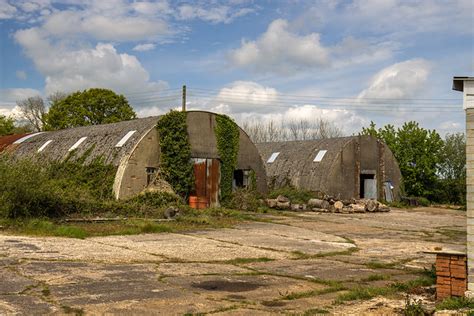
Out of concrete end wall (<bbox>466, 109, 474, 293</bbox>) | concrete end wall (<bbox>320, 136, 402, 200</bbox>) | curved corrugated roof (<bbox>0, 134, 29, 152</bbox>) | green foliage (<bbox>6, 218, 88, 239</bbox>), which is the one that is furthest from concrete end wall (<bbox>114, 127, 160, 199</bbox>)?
concrete end wall (<bbox>466, 109, 474, 293</bbox>)

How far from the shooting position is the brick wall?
7414 millimetres

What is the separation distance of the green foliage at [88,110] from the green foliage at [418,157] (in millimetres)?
24209

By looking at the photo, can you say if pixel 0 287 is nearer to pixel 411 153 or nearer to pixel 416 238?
pixel 416 238

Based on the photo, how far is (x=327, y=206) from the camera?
2831 cm

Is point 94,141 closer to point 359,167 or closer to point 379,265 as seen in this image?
point 359,167

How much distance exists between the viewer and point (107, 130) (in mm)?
26484

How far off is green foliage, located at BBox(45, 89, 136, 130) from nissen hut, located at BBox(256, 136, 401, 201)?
59.0 feet

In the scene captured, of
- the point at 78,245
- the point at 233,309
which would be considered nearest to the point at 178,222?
the point at 78,245

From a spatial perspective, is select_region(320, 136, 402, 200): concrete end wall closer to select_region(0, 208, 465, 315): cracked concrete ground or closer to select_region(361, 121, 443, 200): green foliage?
select_region(361, 121, 443, 200): green foliage

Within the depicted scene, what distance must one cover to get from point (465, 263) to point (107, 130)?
21594 mm

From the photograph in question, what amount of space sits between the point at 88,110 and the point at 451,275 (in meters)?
44.0

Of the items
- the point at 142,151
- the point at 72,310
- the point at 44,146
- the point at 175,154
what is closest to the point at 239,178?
the point at 175,154

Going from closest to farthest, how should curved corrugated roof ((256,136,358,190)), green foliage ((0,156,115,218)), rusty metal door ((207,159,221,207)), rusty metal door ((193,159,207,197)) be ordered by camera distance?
green foliage ((0,156,115,218)) → rusty metal door ((193,159,207,197)) → rusty metal door ((207,159,221,207)) → curved corrugated roof ((256,136,358,190))

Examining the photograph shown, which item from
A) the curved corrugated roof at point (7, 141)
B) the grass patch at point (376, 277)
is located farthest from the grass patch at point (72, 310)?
the curved corrugated roof at point (7, 141)
